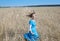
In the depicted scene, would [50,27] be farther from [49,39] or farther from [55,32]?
[49,39]

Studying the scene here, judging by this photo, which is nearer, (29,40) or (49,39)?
(29,40)

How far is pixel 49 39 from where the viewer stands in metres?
10.9

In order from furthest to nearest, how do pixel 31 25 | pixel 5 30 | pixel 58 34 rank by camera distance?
pixel 5 30 < pixel 58 34 < pixel 31 25

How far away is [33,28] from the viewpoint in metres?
8.79

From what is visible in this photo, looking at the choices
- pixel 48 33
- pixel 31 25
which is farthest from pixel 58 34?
pixel 31 25

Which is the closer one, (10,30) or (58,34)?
(58,34)

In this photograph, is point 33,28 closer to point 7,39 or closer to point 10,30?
point 7,39

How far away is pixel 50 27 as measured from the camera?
44.4 ft

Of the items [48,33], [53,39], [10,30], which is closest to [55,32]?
[48,33]

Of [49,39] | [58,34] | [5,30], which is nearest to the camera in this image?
[49,39]

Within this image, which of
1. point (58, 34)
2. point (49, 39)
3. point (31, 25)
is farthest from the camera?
point (58, 34)

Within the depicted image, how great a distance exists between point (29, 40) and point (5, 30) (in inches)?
167

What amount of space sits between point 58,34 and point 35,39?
2.99 m

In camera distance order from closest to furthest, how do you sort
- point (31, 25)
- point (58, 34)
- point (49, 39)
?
point (31, 25), point (49, 39), point (58, 34)
